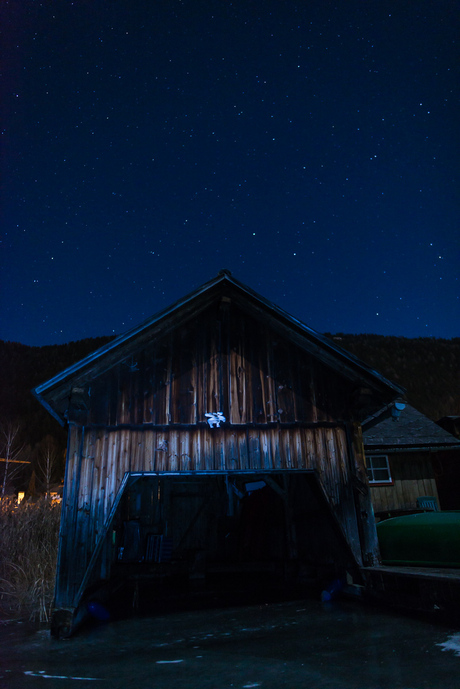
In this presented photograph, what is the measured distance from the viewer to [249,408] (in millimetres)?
8570

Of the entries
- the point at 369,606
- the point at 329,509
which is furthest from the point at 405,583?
the point at 329,509

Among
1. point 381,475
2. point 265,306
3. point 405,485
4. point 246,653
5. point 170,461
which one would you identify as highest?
point 265,306

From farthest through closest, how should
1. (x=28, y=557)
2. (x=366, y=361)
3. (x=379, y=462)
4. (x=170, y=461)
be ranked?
(x=366, y=361), (x=379, y=462), (x=28, y=557), (x=170, y=461)

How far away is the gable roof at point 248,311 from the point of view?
26.0 feet

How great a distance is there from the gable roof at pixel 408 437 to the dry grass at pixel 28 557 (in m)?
11.9

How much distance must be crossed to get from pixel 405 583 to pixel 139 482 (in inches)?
383

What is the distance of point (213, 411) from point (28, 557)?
5.33 metres

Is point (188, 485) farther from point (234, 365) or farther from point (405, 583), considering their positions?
point (405, 583)

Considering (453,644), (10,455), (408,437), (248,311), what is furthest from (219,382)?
(10,455)

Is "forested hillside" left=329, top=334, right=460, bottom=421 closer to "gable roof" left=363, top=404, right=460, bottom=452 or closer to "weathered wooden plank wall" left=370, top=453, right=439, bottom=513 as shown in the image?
"gable roof" left=363, top=404, right=460, bottom=452

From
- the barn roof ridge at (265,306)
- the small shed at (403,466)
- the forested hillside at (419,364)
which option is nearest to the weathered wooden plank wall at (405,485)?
the small shed at (403,466)

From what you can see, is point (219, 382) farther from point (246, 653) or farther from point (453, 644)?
point (453, 644)

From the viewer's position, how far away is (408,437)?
18.8m

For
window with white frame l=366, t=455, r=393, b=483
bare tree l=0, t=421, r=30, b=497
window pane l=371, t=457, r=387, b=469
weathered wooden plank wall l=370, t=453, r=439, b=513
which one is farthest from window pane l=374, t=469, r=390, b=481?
bare tree l=0, t=421, r=30, b=497
